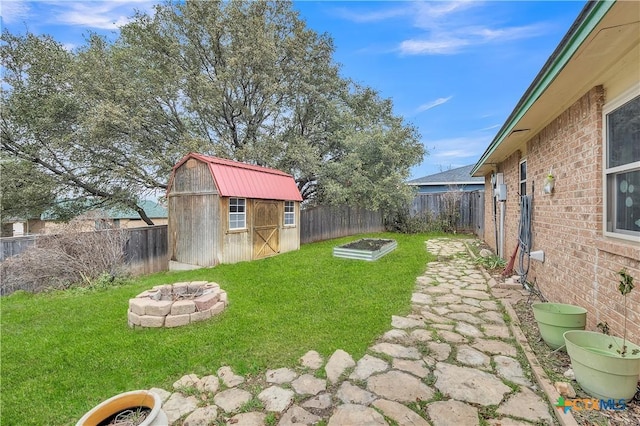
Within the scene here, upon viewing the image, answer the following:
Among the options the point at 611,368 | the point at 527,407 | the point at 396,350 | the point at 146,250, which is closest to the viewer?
the point at 611,368

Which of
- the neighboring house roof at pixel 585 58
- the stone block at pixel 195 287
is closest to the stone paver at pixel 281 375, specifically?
the stone block at pixel 195 287

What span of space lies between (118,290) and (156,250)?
11.8 feet

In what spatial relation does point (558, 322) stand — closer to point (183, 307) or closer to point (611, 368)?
point (611, 368)

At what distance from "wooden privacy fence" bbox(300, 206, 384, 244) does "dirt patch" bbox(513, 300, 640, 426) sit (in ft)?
30.4

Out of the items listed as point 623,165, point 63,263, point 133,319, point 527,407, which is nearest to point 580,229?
point 623,165

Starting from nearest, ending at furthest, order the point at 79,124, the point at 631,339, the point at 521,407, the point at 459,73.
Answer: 1. the point at 521,407
2. the point at 631,339
3. the point at 459,73
4. the point at 79,124

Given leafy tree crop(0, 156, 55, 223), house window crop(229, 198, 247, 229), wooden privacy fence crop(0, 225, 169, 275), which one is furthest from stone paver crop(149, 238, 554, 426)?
leafy tree crop(0, 156, 55, 223)

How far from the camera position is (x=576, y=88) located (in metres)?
3.20

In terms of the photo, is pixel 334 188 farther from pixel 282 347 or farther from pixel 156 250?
pixel 282 347

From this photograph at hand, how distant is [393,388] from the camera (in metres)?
2.47

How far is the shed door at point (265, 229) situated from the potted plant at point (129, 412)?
6807mm

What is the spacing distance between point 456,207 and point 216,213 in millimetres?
11276

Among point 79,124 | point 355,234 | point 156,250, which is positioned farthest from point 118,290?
point 355,234

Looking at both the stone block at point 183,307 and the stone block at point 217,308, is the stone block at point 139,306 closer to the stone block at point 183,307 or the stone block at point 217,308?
the stone block at point 183,307
